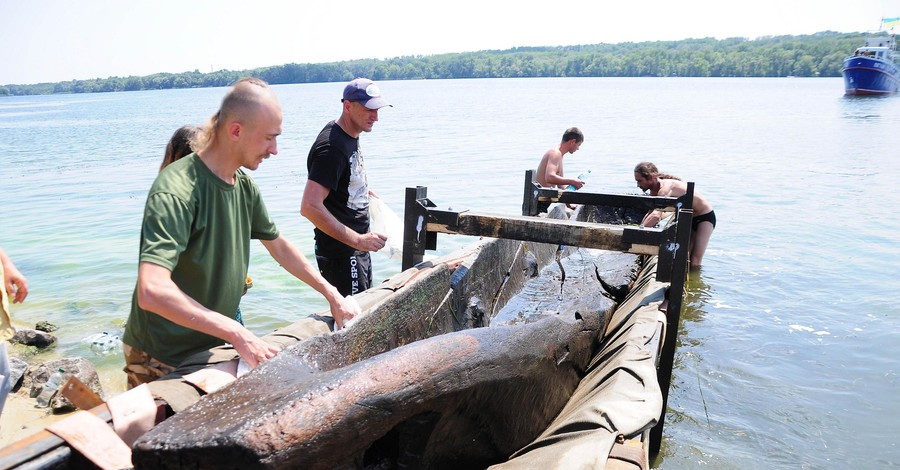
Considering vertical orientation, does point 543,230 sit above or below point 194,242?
below

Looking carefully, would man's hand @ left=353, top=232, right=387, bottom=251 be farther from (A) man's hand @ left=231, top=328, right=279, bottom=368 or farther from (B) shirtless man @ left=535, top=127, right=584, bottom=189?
(B) shirtless man @ left=535, top=127, right=584, bottom=189

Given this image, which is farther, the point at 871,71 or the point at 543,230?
the point at 871,71

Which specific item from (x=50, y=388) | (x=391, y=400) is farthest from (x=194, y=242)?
(x=50, y=388)

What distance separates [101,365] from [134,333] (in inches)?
215

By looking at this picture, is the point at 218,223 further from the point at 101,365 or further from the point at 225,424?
the point at 101,365

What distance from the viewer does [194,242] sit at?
2.69 meters

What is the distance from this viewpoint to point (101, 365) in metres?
7.50

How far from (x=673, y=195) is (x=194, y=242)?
266 inches

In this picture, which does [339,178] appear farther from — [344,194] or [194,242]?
[194,242]

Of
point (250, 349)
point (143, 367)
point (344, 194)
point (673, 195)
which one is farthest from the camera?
point (673, 195)

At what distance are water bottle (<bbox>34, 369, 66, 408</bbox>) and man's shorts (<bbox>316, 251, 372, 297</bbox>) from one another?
2.86 meters

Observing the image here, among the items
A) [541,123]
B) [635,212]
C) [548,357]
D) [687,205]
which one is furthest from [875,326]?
[541,123]

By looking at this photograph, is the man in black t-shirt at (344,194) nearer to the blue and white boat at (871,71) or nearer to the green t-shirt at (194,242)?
the green t-shirt at (194,242)

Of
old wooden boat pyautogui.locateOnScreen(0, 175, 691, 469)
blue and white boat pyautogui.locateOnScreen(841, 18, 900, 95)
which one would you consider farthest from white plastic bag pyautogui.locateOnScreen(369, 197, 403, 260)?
blue and white boat pyautogui.locateOnScreen(841, 18, 900, 95)
